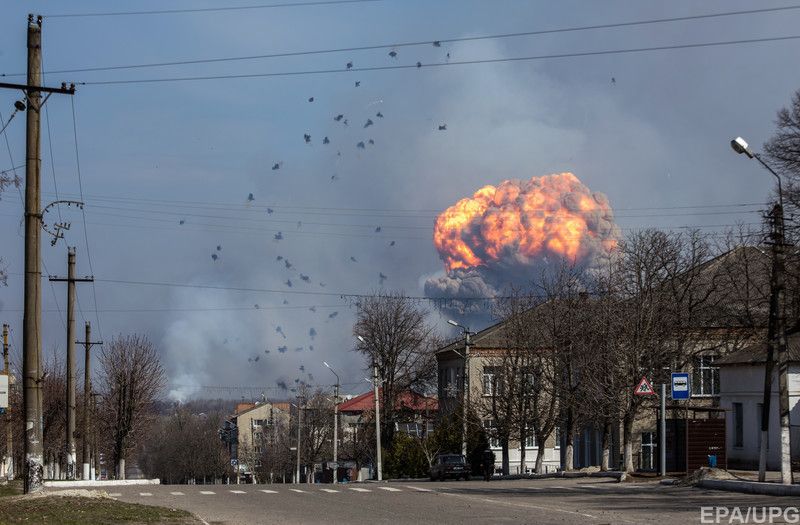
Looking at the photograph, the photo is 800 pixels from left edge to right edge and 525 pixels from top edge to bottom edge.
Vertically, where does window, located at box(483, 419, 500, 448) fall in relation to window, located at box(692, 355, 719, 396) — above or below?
below

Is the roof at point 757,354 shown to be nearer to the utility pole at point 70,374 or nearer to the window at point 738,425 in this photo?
A: the window at point 738,425

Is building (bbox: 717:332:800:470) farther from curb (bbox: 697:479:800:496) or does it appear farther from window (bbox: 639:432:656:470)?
curb (bbox: 697:479:800:496)

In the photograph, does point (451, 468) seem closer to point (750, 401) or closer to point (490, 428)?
point (490, 428)

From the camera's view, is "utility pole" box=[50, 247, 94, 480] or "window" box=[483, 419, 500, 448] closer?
"utility pole" box=[50, 247, 94, 480]

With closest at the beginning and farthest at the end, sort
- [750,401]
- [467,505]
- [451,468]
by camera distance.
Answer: [467,505] → [750,401] → [451,468]

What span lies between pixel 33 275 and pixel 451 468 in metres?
31.1

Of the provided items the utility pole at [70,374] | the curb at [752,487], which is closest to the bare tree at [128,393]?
the utility pole at [70,374]

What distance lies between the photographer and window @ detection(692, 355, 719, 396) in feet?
223

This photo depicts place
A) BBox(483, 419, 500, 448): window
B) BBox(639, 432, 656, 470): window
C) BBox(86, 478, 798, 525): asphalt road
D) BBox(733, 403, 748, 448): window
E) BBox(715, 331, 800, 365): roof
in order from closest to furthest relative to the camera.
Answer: BBox(86, 478, 798, 525): asphalt road → BBox(715, 331, 800, 365): roof → BBox(733, 403, 748, 448): window → BBox(483, 419, 500, 448): window → BBox(639, 432, 656, 470): window

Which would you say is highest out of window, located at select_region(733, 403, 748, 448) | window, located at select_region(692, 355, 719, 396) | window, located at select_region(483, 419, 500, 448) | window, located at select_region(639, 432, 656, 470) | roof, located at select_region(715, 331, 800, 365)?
roof, located at select_region(715, 331, 800, 365)

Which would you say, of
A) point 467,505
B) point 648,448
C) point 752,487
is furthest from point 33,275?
point 648,448

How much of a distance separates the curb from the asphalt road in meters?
0.68

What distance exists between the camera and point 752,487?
1177 inches

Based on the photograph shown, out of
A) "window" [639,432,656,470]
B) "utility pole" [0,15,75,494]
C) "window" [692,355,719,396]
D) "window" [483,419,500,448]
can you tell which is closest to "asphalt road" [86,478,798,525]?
"utility pole" [0,15,75,494]
